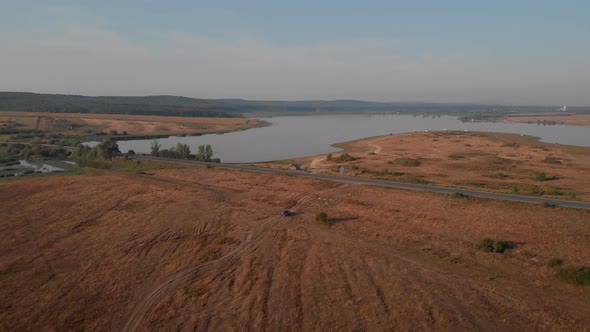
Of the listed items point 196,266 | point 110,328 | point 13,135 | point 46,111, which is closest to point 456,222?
point 196,266

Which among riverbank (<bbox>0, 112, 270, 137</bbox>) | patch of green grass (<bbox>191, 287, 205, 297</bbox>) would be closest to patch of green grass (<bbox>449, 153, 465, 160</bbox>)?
patch of green grass (<bbox>191, 287, 205, 297</bbox>)

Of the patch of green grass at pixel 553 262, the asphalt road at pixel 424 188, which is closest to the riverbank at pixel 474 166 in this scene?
the asphalt road at pixel 424 188

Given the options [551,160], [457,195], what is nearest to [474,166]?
[551,160]

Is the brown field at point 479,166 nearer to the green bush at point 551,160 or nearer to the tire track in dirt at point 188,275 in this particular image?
the green bush at point 551,160

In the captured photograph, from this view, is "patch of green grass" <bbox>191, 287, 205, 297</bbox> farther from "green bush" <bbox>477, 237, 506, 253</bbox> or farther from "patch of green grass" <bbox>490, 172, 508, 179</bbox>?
"patch of green grass" <bbox>490, 172, 508, 179</bbox>

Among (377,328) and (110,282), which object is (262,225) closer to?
(110,282)

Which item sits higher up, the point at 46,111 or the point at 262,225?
the point at 46,111

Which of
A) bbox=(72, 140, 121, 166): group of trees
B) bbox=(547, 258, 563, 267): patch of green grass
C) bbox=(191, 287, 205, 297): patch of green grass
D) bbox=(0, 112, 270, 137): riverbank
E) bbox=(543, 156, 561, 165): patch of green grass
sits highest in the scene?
bbox=(0, 112, 270, 137): riverbank
